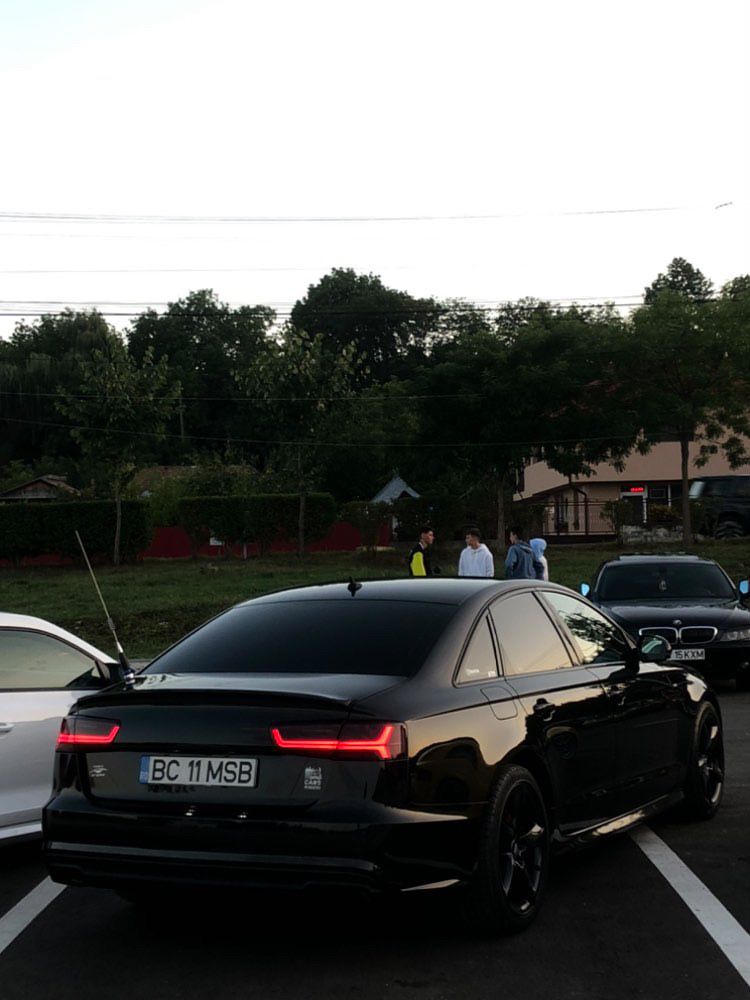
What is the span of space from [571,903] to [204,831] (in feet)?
6.30

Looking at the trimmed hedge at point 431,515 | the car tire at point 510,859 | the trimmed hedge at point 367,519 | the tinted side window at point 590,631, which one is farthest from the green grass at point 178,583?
the car tire at point 510,859

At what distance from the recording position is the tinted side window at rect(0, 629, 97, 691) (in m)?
7.80

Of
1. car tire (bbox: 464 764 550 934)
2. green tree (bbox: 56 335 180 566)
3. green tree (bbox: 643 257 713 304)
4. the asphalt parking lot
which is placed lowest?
the asphalt parking lot

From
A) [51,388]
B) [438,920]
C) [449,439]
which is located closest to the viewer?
[438,920]

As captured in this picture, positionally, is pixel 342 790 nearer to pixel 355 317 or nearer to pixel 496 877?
pixel 496 877

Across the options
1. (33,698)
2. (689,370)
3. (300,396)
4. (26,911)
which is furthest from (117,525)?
(26,911)

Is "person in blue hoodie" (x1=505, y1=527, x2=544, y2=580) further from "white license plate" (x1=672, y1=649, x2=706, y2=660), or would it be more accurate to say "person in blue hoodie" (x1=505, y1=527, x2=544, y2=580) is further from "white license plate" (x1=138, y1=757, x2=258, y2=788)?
"white license plate" (x1=138, y1=757, x2=258, y2=788)

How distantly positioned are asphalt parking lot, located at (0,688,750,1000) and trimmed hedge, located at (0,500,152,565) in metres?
32.5

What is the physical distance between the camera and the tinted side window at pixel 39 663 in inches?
307

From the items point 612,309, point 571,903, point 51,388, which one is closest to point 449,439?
point 612,309

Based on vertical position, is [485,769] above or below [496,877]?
above

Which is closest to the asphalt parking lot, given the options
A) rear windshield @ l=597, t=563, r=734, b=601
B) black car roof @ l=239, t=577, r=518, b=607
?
black car roof @ l=239, t=577, r=518, b=607

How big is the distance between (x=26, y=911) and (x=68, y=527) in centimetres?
3333

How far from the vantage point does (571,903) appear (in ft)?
20.6
